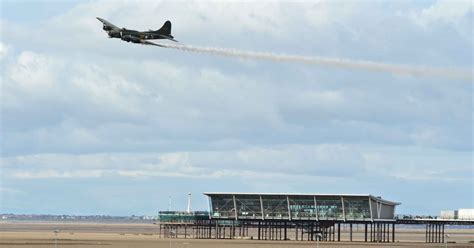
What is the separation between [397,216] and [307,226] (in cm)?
1379

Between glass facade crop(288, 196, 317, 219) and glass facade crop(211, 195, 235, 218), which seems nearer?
glass facade crop(288, 196, 317, 219)

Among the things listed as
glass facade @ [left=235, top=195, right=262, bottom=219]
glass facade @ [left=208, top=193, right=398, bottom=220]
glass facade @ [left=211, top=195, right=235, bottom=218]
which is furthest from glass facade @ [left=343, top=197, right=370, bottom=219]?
glass facade @ [left=211, top=195, right=235, bottom=218]

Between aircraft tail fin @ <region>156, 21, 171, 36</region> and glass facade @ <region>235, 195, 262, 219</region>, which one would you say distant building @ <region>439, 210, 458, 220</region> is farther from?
aircraft tail fin @ <region>156, 21, 171, 36</region>

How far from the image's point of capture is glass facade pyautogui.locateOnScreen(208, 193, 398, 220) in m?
151

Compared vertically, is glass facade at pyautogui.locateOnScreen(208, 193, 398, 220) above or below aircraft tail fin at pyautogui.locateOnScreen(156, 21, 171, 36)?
below

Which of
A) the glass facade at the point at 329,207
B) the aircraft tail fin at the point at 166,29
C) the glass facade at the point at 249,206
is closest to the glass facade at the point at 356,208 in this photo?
the glass facade at the point at 329,207

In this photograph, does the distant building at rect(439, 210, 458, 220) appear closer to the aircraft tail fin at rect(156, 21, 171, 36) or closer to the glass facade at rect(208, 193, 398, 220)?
the glass facade at rect(208, 193, 398, 220)

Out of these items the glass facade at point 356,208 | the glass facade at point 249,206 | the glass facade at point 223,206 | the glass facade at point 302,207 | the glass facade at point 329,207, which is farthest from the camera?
the glass facade at point 223,206

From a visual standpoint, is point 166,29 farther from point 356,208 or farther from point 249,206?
point 249,206

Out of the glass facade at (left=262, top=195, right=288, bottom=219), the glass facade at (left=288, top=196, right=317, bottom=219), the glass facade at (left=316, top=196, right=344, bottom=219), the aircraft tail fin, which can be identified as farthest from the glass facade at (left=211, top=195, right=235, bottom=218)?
the aircraft tail fin

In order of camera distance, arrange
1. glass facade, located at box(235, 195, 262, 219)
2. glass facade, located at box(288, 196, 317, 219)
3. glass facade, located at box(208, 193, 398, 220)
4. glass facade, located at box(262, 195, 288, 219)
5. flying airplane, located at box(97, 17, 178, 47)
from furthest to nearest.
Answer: glass facade, located at box(235, 195, 262, 219) < glass facade, located at box(262, 195, 288, 219) < glass facade, located at box(288, 196, 317, 219) < glass facade, located at box(208, 193, 398, 220) < flying airplane, located at box(97, 17, 178, 47)

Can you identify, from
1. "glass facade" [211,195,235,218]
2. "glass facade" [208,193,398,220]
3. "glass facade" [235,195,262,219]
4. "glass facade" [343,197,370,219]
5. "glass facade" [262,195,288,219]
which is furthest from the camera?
"glass facade" [211,195,235,218]

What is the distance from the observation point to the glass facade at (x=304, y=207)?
496 ft

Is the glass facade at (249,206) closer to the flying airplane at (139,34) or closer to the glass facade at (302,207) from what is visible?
the glass facade at (302,207)
